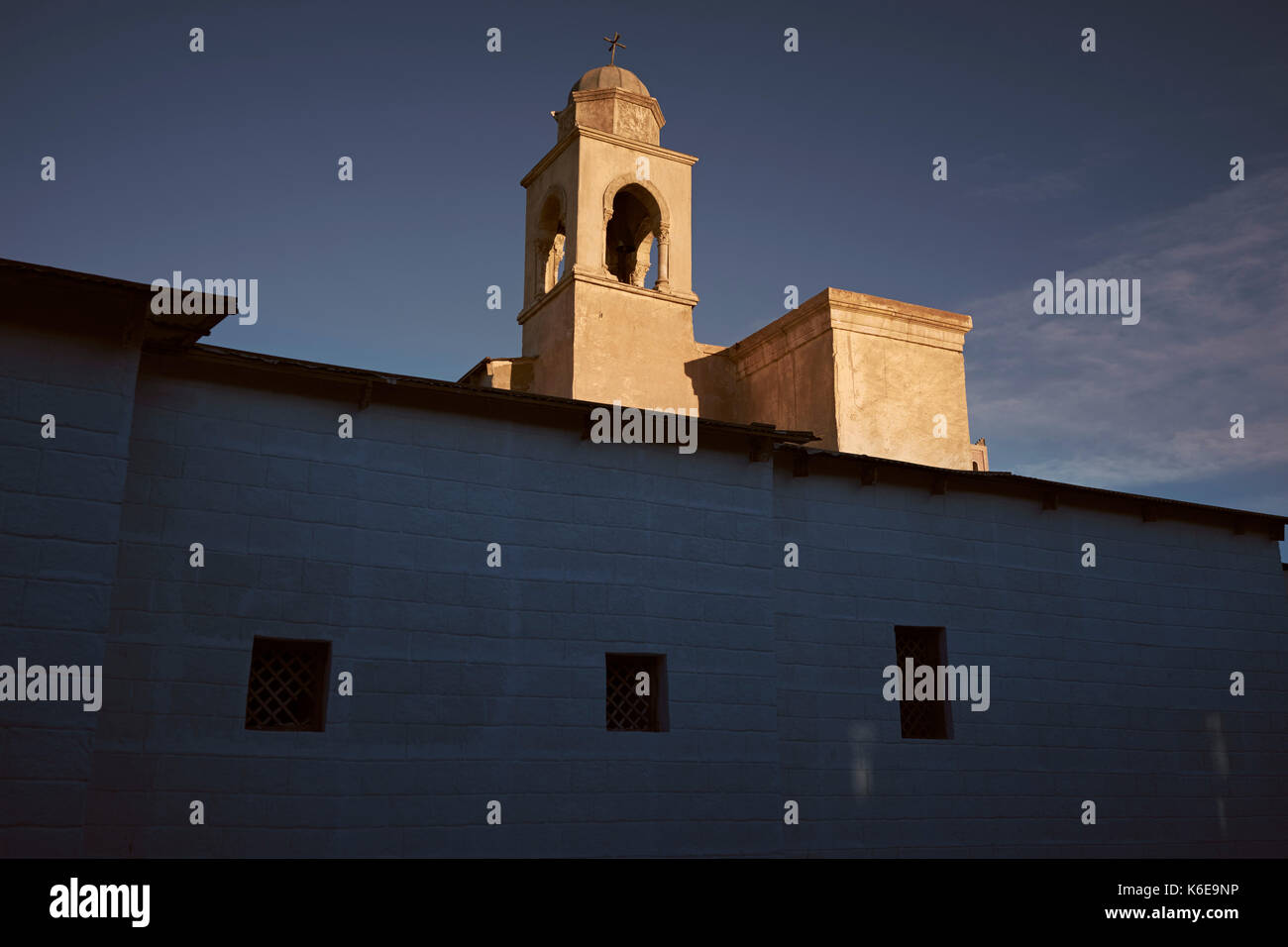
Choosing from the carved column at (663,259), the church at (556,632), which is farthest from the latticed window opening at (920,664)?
the carved column at (663,259)

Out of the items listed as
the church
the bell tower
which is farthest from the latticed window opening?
the bell tower

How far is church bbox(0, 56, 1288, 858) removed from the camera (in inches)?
340

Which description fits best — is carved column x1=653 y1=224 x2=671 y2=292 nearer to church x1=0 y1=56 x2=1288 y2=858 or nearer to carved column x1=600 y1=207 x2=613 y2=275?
carved column x1=600 y1=207 x2=613 y2=275

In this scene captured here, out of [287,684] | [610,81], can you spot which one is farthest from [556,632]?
[610,81]

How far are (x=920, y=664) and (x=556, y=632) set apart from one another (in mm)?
5003

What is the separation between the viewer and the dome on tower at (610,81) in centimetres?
2186

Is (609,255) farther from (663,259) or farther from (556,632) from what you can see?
(556,632)

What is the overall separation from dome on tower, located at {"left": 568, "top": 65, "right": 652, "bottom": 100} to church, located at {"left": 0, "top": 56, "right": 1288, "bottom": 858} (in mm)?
11826

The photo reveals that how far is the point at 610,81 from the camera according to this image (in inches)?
864

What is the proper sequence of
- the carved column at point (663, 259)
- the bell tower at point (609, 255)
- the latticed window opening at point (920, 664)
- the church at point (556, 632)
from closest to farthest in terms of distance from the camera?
the church at point (556, 632)
the latticed window opening at point (920, 664)
the bell tower at point (609, 255)
the carved column at point (663, 259)

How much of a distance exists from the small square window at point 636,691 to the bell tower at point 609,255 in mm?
8499

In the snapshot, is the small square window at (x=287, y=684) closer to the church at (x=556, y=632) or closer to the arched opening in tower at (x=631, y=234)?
the church at (x=556, y=632)
